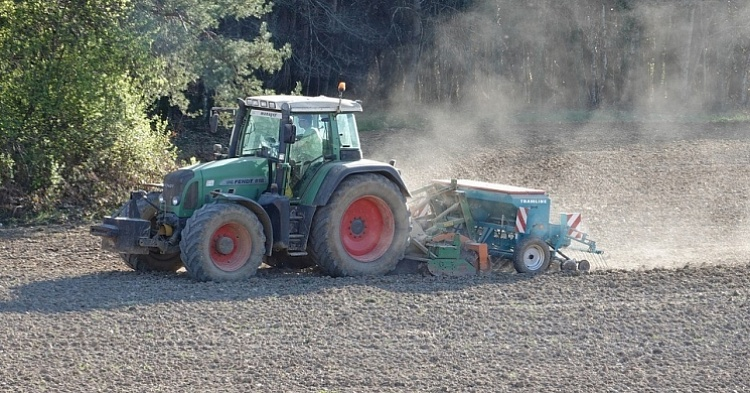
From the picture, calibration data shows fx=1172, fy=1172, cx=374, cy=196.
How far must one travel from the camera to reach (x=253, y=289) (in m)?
12.3

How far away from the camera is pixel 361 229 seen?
541 inches

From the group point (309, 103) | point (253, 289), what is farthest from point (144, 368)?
Answer: point (309, 103)

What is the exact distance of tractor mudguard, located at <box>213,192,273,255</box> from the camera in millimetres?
12805

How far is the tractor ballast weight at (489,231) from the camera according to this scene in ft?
45.3

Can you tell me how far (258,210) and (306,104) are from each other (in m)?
1.36

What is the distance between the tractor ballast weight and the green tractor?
554 millimetres

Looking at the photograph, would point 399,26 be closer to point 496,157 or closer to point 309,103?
point 496,157

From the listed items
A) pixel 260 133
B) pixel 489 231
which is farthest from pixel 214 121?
pixel 489 231

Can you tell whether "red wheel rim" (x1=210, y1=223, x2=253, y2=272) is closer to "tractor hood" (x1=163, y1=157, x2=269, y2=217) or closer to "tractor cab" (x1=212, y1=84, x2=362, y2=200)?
"tractor hood" (x1=163, y1=157, x2=269, y2=217)

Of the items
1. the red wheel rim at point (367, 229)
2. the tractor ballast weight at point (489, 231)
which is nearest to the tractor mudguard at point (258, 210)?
the red wheel rim at point (367, 229)

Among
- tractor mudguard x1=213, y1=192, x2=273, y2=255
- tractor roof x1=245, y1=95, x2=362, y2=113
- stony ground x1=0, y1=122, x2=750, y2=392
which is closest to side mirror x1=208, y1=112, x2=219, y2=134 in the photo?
tractor roof x1=245, y1=95, x2=362, y2=113

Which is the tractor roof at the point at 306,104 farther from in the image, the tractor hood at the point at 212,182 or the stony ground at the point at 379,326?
the stony ground at the point at 379,326

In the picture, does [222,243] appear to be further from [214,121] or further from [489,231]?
[489,231]

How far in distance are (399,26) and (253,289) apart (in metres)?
21.7
